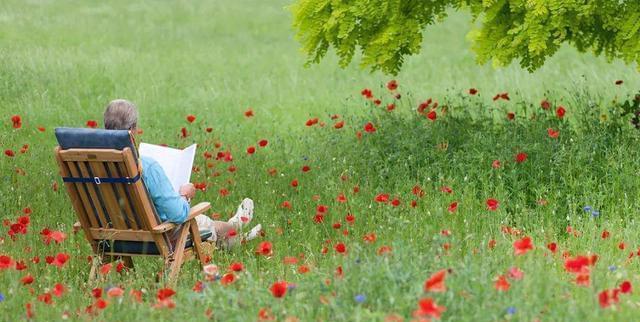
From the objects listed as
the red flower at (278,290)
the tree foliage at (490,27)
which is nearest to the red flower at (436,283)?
the red flower at (278,290)

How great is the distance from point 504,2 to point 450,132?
1490 millimetres

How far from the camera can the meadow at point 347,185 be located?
4.43m

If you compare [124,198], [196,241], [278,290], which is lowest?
[196,241]

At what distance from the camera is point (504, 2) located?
7.60 m

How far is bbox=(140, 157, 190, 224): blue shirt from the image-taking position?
18.7ft

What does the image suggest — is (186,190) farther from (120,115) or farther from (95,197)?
(120,115)

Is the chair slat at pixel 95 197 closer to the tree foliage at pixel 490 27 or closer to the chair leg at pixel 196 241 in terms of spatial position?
the chair leg at pixel 196 241

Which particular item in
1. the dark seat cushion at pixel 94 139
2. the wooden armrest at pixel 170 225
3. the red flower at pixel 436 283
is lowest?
the wooden armrest at pixel 170 225

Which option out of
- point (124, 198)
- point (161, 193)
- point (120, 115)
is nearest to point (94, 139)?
point (120, 115)

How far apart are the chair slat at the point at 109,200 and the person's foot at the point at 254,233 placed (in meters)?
1.12

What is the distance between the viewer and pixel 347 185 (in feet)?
25.7

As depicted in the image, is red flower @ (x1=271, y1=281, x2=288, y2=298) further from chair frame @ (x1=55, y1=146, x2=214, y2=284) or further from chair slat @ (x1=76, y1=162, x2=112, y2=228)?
chair slat @ (x1=76, y1=162, x2=112, y2=228)

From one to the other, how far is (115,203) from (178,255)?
484mm

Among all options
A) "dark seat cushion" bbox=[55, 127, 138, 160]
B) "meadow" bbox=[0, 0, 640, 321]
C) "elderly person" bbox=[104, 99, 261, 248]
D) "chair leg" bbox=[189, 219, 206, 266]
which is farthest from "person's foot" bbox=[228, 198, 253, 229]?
"dark seat cushion" bbox=[55, 127, 138, 160]
